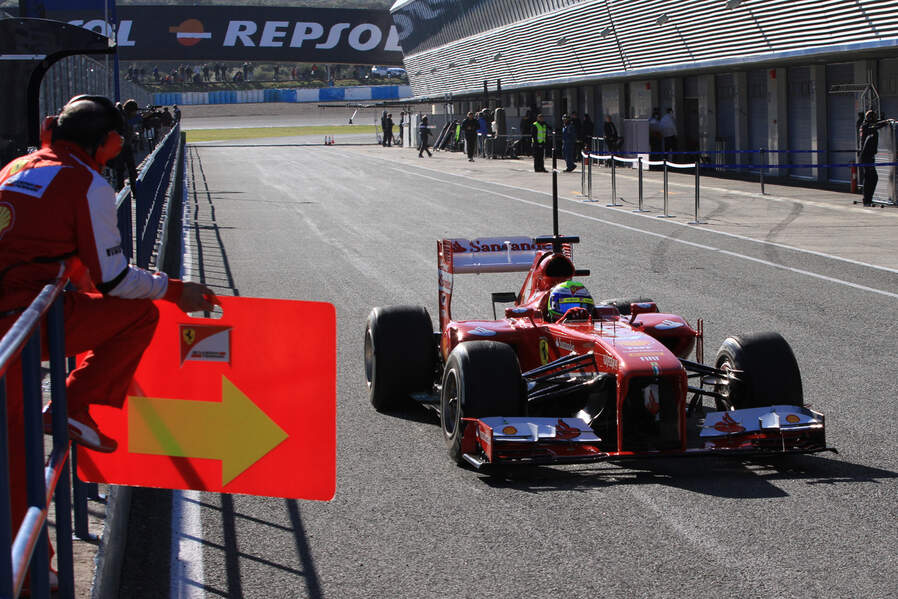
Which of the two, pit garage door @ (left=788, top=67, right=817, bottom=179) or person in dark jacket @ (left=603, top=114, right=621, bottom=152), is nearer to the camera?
pit garage door @ (left=788, top=67, right=817, bottom=179)

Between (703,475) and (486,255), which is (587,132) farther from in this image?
(703,475)

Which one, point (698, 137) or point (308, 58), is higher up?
point (308, 58)

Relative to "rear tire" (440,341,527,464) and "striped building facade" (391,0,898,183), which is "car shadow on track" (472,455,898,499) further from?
"striped building facade" (391,0,898,183)

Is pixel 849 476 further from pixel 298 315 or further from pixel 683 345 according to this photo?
pixel 298 315

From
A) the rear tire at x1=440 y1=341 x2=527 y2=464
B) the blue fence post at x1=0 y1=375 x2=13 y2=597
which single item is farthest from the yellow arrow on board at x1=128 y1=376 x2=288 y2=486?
the blue fence post at x1=0 y1=375 x2=13 y2=597

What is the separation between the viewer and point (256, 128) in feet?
278

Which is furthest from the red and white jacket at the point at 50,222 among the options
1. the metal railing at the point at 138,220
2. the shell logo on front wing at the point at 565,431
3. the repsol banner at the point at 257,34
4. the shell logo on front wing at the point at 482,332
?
the repsol banner at the point at 257,34

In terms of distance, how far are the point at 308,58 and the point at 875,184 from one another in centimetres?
8008

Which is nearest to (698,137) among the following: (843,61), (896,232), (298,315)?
(843,61)

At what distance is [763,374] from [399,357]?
227 cm

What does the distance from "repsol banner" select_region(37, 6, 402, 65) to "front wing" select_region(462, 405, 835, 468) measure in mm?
88988

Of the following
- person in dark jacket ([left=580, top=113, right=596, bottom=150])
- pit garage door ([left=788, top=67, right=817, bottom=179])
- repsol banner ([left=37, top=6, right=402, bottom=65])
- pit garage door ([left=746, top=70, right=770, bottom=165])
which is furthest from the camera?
repsol banner ([left=37, top=6, right=402, bottom=65])

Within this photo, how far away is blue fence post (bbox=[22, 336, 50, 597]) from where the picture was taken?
10.5ft

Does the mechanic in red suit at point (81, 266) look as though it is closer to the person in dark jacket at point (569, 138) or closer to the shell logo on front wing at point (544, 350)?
the shell logo on front wing at point (544, 350)
